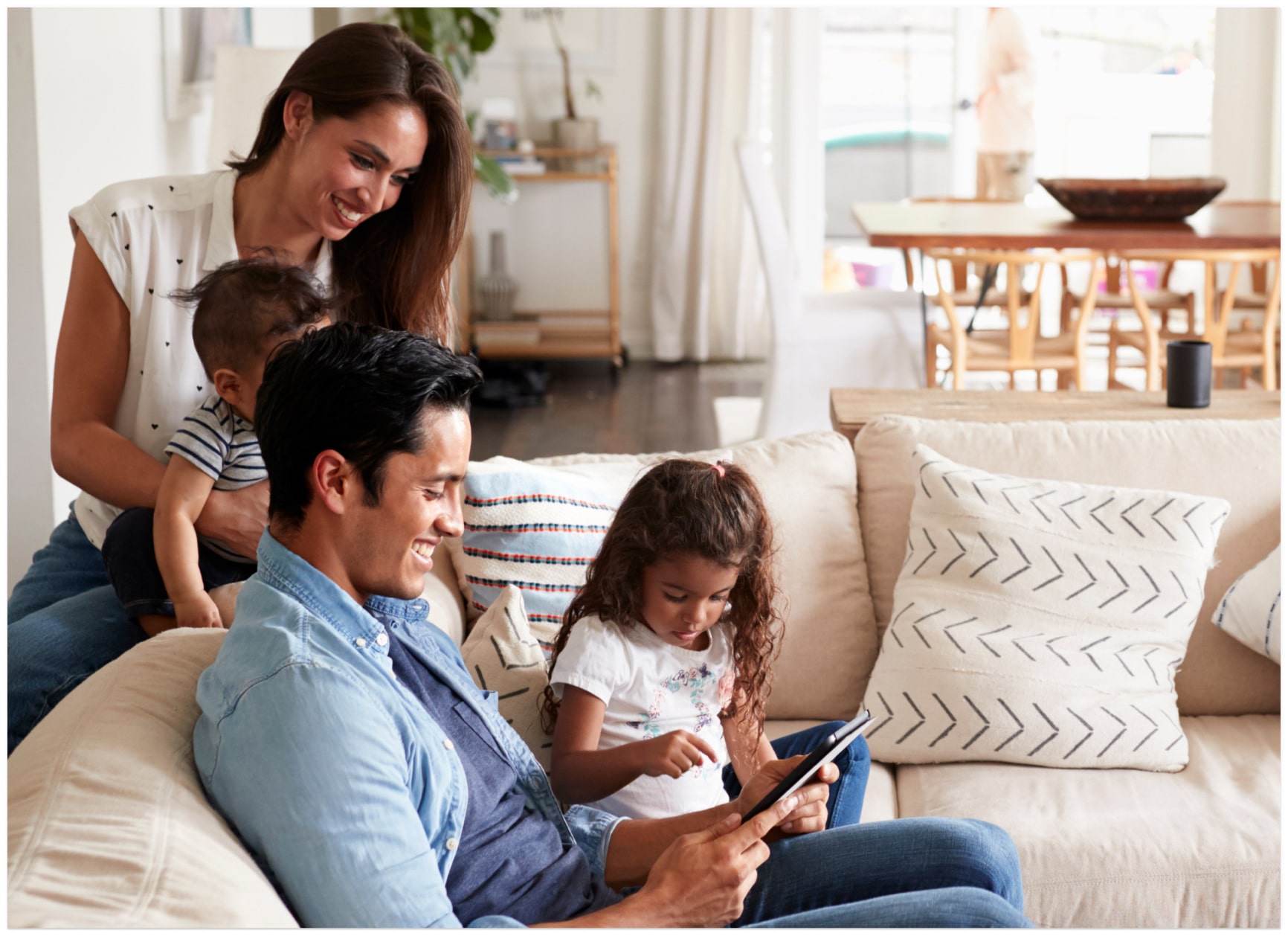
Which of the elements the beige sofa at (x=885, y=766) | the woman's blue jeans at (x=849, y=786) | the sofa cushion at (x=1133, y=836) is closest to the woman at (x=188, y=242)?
the beige sofa at (x=885, y=766)

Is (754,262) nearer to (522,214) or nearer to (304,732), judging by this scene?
(522,214)

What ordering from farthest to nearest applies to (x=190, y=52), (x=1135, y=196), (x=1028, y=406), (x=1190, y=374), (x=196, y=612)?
(x=1135, y=196) → (x=190, y=52) → (x=1028, y=406) → (x=1190, y=374) → (x=196, y=612)

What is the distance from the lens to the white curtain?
6332 mm

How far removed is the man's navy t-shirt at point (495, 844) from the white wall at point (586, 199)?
5438 mm

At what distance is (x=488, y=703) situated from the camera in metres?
1.36

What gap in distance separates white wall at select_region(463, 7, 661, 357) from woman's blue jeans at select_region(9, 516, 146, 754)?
4.98m

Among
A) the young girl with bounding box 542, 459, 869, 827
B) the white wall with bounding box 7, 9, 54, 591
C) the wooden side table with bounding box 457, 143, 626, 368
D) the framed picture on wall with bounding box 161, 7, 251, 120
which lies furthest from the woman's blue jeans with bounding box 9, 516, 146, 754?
the wooden side table with bounding box 457, 143, 626, 368

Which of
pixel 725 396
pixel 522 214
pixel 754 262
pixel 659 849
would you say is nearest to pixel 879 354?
pixel 725 396

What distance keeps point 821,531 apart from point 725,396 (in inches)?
146

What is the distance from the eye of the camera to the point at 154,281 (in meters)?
1.60

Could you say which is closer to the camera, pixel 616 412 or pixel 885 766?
pixel 885 766

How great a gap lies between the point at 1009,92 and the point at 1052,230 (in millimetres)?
1850

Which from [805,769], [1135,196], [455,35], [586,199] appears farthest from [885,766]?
[586,199]

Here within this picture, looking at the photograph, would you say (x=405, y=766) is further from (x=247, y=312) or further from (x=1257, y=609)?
(x=1257, y=609)
